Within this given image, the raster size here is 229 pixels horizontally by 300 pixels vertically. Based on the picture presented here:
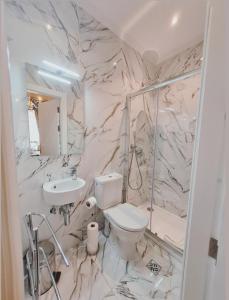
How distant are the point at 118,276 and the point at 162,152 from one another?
1.68 metres

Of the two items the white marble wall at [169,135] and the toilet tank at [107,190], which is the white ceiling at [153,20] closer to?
the white marble wall at [169,135]

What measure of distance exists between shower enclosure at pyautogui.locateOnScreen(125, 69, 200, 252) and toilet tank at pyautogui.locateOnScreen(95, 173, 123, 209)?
366 mm

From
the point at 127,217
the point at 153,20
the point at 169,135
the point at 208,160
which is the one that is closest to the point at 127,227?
the point at 127,217

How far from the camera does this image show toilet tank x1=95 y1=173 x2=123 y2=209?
186 cm

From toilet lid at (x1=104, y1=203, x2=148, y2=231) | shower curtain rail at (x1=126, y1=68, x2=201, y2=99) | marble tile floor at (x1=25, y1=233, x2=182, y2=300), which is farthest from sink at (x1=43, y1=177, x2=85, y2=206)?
shower curtain rail at (x1=126, y1=68, x2=201, y2=99)

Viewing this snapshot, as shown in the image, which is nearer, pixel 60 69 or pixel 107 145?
pixel 60 69

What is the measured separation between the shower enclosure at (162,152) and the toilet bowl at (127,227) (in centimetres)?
47

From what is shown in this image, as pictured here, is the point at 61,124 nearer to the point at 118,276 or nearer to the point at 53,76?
the point at 53,76

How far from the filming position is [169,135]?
2.39 metres

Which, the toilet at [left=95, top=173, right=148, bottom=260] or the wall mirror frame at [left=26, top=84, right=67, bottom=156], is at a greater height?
the wall mirror frame at [left=26, top=84, right=67, bottom=156]

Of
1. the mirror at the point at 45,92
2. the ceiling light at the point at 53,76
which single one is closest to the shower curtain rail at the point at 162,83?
the mirror at the point at 45,92

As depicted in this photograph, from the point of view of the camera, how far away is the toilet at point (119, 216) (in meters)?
1.56

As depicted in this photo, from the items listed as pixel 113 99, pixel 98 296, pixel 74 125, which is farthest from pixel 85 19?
pixel 98 296

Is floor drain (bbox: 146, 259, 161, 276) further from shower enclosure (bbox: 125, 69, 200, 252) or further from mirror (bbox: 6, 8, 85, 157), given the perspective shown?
mirror (bbox: 6, 8, 85, 157)
